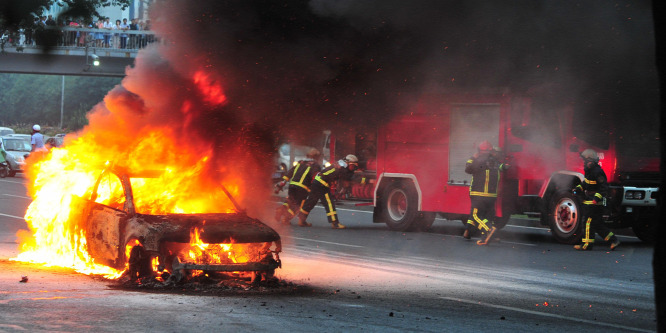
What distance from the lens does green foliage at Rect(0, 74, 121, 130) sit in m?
83.5

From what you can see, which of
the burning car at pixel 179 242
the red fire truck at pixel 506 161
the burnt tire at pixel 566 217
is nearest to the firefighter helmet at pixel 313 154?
the red fire truck at pixel 506 161

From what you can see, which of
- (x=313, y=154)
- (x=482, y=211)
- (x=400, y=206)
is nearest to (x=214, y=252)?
(x=482, y=211)

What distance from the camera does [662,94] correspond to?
16.1 ft

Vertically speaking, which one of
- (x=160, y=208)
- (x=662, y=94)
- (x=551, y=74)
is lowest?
(x=160, y=208)

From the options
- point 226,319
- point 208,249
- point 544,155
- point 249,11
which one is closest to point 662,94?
point 226,319

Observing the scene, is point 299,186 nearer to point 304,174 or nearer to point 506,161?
point 304,174

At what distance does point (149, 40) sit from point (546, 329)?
6439mm

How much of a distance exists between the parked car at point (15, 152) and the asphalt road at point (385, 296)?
21.3 meters

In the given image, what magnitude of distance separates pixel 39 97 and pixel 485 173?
76359 mm

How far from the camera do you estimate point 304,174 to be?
60.8ft

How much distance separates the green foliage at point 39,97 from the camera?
83500 millimetres

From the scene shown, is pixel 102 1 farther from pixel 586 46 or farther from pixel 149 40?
pixel 586 46

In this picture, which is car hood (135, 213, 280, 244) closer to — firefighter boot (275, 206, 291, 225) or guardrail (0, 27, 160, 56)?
firefighter boot (275, 206, 291, 225)

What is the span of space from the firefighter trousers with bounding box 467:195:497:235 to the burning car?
21.6 ft
